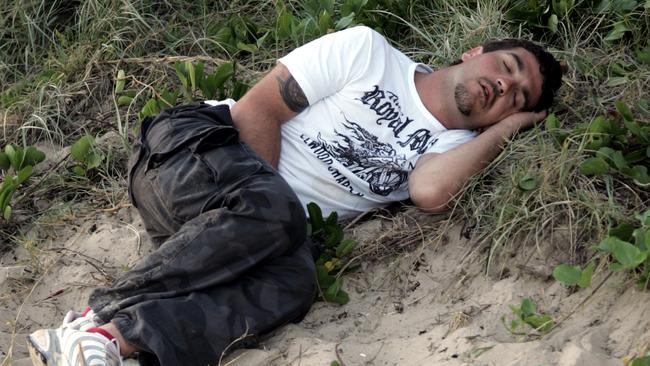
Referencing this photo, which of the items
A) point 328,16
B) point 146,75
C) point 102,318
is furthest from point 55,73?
point 102,318

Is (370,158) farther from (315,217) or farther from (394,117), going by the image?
(315,217)

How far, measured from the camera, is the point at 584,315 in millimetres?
2975

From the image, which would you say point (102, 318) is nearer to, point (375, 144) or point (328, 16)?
point (375, 144)

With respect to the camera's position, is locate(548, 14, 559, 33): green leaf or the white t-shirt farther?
locate(548, 14, 559, 33): green leaf

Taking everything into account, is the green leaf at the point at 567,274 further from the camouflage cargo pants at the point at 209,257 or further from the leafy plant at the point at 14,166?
the leafy plant at the point at 14,166

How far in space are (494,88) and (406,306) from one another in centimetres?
99

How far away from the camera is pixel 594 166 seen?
3.36 m

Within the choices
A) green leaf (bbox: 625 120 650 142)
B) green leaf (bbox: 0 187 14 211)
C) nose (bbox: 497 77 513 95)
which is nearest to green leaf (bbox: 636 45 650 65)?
nose (bbox: 497 77 513 95)

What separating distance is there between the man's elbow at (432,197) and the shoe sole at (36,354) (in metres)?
1.42

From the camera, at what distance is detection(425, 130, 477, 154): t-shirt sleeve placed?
3.82 meters

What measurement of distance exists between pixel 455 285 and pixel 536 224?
325 millimetres

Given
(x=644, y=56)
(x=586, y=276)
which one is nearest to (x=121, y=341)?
(x=586, y=276)

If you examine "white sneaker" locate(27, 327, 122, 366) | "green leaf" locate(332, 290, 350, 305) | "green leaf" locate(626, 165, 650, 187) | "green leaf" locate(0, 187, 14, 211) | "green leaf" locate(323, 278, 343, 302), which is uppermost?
"green leaf" locate(626, 165, 650, 187)

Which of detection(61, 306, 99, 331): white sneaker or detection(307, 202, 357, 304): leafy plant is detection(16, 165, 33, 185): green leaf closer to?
detection(61, 306, 99, 331): white sneaker
